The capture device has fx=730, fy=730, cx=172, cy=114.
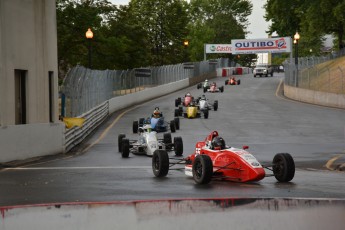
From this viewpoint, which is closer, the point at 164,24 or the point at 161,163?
the point at 161,163

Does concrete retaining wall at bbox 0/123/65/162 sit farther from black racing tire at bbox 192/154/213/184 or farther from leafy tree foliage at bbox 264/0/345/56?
leafy tree foliage at bbox 264/0/345/56

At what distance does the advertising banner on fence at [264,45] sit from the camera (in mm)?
75562

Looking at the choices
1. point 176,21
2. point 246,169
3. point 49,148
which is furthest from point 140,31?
point 246,169

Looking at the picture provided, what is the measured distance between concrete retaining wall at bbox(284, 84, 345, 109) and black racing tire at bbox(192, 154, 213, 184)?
31215 mm

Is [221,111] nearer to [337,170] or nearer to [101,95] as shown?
[101,95]

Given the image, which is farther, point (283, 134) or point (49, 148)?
point (283, 134)

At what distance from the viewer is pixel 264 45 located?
7869 cm

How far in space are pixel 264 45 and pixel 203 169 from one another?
66.2 m

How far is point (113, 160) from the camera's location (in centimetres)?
2056

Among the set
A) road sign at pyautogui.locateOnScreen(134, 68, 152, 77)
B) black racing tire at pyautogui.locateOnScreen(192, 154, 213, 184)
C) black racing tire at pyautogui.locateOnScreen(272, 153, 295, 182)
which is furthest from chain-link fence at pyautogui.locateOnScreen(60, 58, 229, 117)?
black racing tire at pyautogui.locateOnScreen(272, 153, 295, 182)

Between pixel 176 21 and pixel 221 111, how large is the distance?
85.0m

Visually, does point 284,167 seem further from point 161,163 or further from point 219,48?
point 219,48

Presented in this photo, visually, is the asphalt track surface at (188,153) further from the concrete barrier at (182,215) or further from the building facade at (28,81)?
the concrete barrier at (182,215)

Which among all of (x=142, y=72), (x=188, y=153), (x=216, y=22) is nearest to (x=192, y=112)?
(x=188, y=153)
